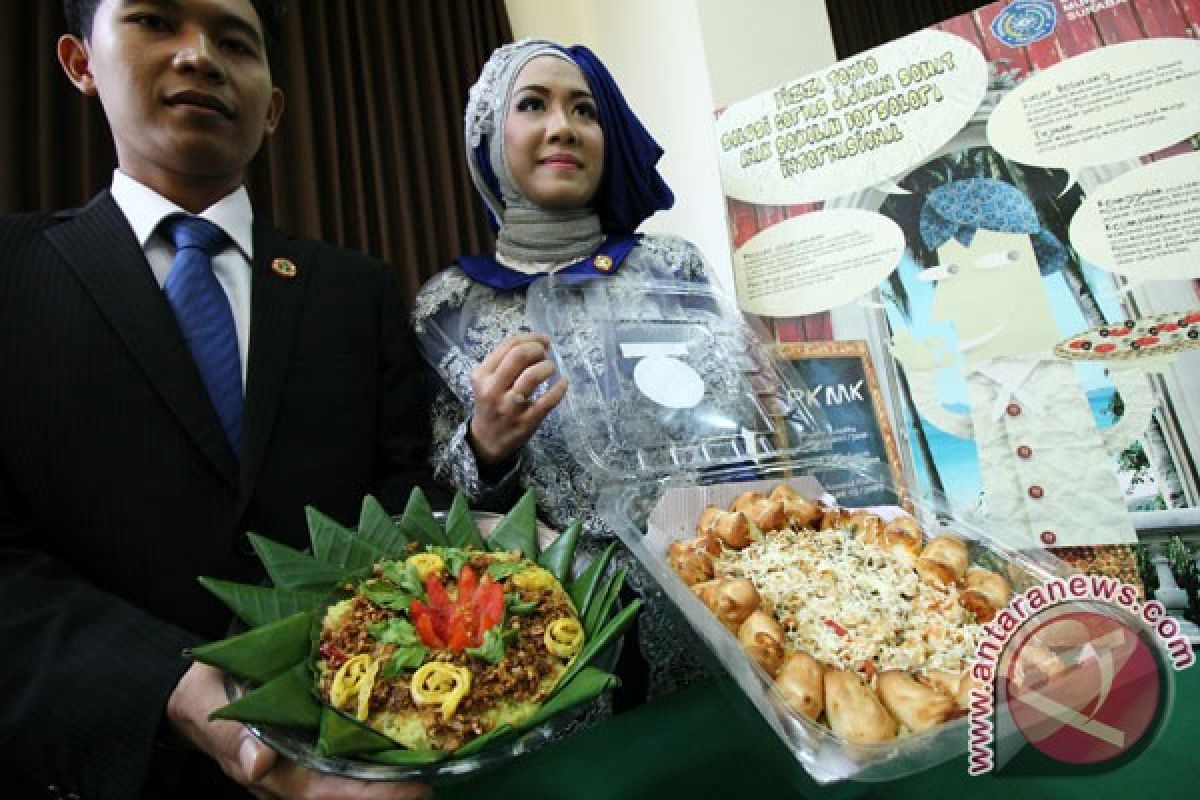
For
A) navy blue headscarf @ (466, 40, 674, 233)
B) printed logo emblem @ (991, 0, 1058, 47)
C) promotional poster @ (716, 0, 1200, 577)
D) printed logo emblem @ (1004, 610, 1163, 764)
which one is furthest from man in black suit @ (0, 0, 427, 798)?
printed logo emblem @ (991, 0, 1058, 47)

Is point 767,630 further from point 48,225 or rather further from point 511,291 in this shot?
point 48,225

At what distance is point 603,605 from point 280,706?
280 mm

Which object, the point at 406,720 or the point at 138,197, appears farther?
the point at 138,197

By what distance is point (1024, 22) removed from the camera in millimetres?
871

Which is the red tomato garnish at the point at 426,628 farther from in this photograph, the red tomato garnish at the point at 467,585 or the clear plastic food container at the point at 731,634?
the clear plastic food container at the point at 731,634

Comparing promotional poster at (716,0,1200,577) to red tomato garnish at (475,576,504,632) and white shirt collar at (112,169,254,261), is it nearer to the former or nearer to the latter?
red tomato garnish at (475,576,504,632)

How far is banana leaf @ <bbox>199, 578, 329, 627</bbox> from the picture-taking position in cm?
58

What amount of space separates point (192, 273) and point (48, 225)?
22cm

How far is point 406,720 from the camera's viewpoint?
1.67 feet

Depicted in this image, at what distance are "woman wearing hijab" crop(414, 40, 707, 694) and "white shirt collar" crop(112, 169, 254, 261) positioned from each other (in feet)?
0.91

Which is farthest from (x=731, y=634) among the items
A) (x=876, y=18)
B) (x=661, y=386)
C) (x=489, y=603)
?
(x=876, y=18)

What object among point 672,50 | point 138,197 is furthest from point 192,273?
point 672,50

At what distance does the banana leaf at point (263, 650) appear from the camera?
0.50 metres

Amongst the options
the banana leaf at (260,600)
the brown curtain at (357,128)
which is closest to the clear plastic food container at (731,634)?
the banana leaf at (260,600)
